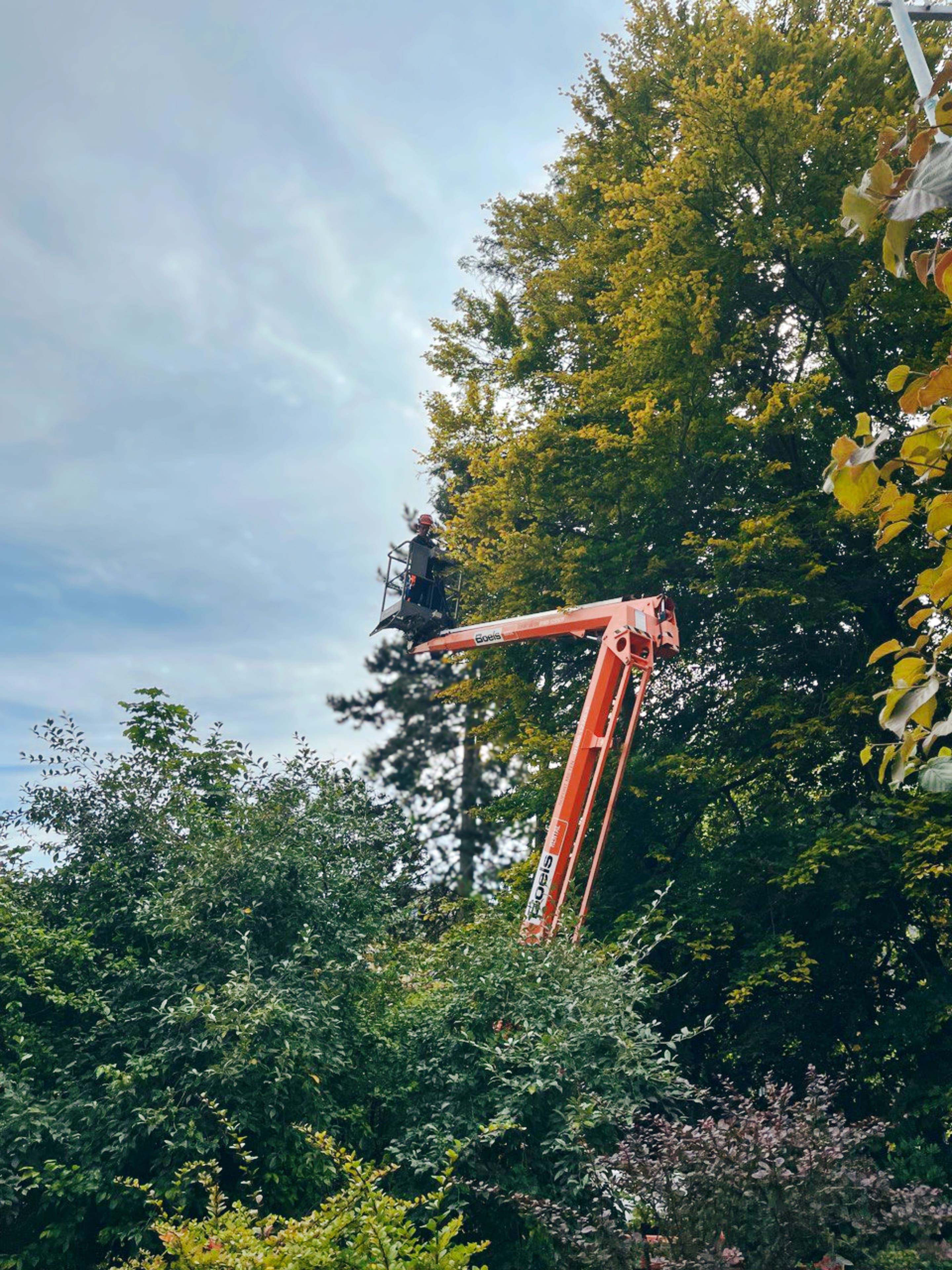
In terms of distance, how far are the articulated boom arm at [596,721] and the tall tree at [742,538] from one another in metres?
1.32

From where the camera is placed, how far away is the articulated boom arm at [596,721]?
33.2 feet

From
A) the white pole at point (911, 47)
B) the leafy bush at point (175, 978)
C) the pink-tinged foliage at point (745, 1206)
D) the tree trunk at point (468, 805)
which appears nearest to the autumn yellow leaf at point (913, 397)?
the white pole at point (911, 47)

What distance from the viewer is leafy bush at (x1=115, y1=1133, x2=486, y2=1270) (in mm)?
4098

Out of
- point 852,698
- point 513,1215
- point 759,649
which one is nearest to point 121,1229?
point 513,1215

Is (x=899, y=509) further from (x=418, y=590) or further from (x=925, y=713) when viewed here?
(x=418, y=590)

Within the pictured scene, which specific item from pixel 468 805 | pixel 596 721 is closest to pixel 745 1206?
pixel 596 721


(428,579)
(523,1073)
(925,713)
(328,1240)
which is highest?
(428,579)

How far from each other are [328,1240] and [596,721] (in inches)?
266

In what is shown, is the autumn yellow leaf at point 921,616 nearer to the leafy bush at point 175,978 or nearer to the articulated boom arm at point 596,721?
the leafy bush at point 175,978

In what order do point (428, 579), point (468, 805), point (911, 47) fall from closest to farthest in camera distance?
point (911, 47) < point (428, 579) < point (468, 805)

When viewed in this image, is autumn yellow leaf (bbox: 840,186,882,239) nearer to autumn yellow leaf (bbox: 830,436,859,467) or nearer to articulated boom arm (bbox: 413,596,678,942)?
autumn yellow leaf (bbox: 830,436,859,467)

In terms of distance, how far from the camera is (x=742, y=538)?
1150 centimetres

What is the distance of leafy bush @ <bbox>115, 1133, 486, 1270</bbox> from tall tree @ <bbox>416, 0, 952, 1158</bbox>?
649cm

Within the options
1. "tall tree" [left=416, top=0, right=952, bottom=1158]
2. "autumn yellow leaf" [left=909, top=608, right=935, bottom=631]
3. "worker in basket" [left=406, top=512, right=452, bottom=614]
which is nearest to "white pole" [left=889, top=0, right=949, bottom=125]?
"autumn yellow leaf" [left=909, top=608, right=935, bottom=631]
